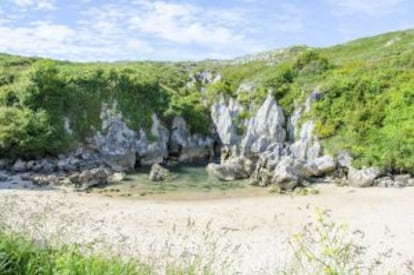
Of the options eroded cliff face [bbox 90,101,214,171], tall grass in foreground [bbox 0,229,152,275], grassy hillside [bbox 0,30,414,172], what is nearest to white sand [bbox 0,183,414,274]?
grassy hillside [bbox 0,30,414,172]

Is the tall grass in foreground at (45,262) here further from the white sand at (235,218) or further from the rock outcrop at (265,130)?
the rock outcrop at (265,130)

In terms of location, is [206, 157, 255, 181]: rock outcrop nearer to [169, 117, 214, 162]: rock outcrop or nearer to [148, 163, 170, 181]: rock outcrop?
[148, 163, 170, 181]: rock outcrop

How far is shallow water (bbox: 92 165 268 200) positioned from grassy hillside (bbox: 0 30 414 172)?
28.7 feet

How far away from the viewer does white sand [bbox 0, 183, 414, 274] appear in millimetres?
17577

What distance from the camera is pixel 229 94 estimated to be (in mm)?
51219

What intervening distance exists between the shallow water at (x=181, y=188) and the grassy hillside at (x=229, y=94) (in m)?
8.75

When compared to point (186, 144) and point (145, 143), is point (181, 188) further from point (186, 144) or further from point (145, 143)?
point (186, 144)

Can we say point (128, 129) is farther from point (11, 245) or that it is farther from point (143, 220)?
point (11, 245)

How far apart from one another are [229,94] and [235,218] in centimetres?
2924

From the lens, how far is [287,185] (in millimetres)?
31172

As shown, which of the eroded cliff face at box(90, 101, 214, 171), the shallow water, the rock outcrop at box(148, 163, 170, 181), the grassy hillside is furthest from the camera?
the eroded cliff face at box(90, 101, 214, 171)

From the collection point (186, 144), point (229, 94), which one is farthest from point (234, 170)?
point (229, 94)

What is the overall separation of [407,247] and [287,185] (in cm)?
1331

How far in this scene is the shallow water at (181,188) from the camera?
1167 inches
